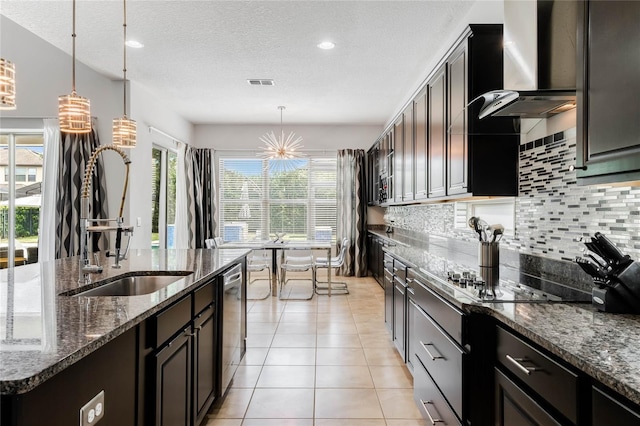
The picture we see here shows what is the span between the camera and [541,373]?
3.99 feet

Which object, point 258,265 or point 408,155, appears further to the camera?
point 258,265

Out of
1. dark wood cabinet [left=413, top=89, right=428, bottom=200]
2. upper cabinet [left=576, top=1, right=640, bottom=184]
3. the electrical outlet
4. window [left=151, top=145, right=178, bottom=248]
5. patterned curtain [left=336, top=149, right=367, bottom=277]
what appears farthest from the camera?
patterned curtain [left=336, top=149, right=367, bottom=277]

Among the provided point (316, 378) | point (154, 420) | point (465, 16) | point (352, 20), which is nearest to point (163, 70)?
point (352, 20)

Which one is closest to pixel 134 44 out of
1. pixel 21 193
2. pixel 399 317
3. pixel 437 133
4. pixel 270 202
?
pixel 21 193

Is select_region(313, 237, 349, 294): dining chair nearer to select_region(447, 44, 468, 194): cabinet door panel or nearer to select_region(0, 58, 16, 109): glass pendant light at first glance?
select_region(447, 44, 468, 194): cabinet door panel

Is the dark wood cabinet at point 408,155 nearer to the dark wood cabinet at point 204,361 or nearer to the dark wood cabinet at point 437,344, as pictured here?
the dark wood cabinet at point 437,344

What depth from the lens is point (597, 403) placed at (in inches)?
38.7

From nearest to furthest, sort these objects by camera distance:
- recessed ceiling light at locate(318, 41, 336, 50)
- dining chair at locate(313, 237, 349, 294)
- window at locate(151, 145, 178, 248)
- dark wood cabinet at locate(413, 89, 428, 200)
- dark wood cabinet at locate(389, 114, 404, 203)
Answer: dark wood cabinet at locate(413, 89, 428, 200), recessed ceiling light at locate(318, 41, 336, 50), dark wood cabinet at locate(389, 114, 404, 203), dining chair at locate(313, 237, 349, 294), window at locate(151, 145, 178, 248)

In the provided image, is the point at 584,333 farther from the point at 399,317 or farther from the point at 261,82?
the point at 261,82

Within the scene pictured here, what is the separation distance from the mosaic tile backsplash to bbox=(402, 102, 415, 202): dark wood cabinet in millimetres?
1515

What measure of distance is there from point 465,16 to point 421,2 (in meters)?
0.44

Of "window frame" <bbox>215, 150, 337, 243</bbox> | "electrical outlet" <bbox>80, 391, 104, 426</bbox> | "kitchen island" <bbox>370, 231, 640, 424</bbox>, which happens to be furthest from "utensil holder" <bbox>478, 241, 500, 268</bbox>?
"window frame" <bbox>215, 150, 337, 243</bbox>

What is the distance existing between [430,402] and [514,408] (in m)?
0.92

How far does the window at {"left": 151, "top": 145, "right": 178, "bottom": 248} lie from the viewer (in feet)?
20.8
